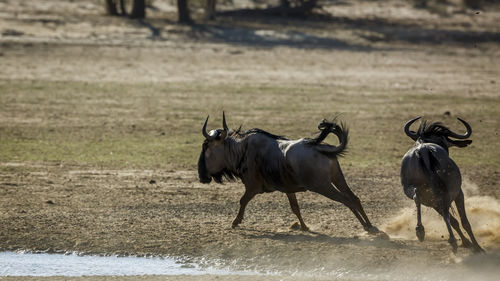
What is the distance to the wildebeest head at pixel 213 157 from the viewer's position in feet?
34.3

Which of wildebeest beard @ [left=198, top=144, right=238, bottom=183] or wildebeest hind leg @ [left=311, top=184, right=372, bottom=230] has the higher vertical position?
wildebeest hind leg @ [left=311, top=184, right=372, bottom=230]

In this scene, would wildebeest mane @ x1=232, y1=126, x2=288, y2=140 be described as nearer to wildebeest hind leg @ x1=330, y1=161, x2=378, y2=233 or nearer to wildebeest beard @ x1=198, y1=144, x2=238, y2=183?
wildebeest beard @ x1=198, y1=144, x2=238, y2=183

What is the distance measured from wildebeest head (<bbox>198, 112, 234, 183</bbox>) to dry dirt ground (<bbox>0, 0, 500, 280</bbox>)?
0.52 metres

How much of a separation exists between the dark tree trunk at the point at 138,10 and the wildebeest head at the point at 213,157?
21826 millimetres

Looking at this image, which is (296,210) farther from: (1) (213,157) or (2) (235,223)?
(1) (213,157)

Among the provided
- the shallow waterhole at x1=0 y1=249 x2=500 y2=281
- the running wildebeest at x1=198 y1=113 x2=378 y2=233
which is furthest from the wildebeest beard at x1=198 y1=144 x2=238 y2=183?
the shallow waterhole at x1=0 y1=249 x2=500 y2=281

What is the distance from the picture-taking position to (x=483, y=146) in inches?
624

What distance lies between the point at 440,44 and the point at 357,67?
5.58 metres

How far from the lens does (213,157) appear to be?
34.6ft

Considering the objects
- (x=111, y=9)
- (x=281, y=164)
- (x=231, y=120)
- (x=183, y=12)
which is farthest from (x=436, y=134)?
(x=111, y=9)

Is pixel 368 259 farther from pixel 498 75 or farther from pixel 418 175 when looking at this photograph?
pixel 498 75

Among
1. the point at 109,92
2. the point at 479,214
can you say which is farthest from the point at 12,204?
the point at 109,92

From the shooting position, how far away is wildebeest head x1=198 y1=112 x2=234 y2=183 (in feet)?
34.3

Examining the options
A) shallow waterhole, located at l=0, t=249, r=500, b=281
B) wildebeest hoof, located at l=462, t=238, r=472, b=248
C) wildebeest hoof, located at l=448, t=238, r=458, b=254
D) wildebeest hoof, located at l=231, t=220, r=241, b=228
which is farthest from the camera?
wildebeest hoof, located at l=231, t=220, r=241, b=228
